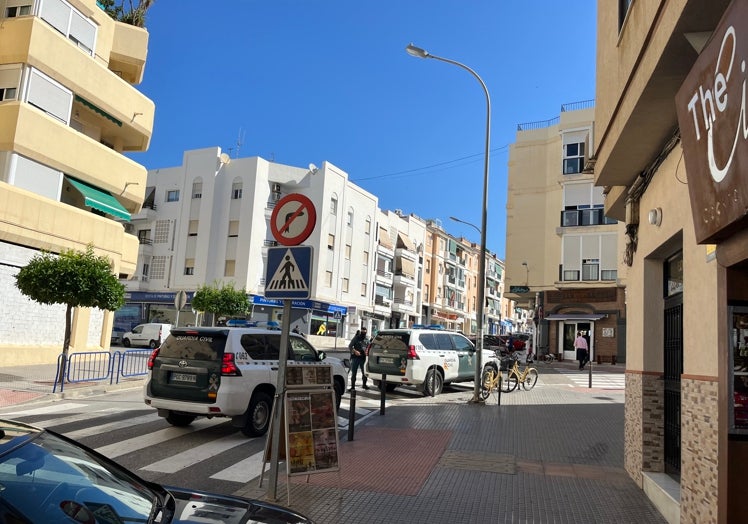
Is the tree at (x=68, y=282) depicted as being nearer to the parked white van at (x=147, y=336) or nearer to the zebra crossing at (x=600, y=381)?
the zebra crossing at (x=600, y=381)

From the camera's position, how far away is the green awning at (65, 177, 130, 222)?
21.9 metres

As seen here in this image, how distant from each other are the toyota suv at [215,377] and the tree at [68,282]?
6.94 meters

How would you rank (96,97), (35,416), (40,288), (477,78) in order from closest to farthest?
(35,416) → (40,288) → (477,78) → (96,97)

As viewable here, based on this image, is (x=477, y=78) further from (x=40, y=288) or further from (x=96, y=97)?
(x=96, y=97)

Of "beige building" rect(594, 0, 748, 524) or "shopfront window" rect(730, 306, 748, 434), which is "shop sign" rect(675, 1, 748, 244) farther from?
"shopfront window" rect(730, 306, 748, 434)

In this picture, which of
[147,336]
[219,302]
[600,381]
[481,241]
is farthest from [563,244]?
[147,336]

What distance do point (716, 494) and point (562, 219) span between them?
36326mm

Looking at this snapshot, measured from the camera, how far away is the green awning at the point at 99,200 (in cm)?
2186

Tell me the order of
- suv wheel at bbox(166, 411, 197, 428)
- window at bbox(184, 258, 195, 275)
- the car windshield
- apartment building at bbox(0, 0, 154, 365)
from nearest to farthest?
the car windshield < suv wheel at bbox(166, 411, 197, 428) < apartment building at bbox(0, 0, 154, 365) < window at bbox(184, 258, 195, 275)

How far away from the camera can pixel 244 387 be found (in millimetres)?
9164

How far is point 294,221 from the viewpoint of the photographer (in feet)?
20.5

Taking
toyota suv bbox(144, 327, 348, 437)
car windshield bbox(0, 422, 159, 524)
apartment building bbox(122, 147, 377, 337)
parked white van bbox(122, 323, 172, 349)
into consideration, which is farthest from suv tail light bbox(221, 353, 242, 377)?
apartment building bbox(122, 147, 377, 337)

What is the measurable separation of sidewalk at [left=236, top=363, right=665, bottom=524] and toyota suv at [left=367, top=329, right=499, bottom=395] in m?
2.63

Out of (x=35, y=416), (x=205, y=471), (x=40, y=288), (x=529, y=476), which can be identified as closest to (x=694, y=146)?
(x=529, y=476)
